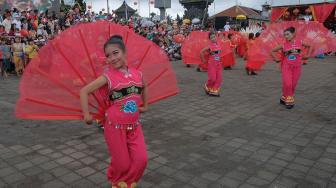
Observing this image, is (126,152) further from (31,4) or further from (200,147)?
(31,4)

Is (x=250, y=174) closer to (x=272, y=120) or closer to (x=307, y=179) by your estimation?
(x=307, y=179)

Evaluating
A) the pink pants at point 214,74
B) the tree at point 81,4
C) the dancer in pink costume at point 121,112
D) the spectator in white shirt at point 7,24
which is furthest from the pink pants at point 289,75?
the tree at point 81,4

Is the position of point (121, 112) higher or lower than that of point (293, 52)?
lower

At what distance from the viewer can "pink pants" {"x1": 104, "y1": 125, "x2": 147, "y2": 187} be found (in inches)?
128

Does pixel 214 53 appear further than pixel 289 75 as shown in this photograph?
Yes

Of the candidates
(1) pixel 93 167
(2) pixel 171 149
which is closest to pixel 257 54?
(2) pixel 171 149

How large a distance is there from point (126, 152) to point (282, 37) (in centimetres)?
684

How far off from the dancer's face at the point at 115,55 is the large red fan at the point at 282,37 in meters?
6.56

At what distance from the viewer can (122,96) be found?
127 inches

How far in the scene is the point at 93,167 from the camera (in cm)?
436

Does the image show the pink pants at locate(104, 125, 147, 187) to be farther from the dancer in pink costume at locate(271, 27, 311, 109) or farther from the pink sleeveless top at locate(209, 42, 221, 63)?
the pink sleeveless top at locate(209, 42, 221, 63)

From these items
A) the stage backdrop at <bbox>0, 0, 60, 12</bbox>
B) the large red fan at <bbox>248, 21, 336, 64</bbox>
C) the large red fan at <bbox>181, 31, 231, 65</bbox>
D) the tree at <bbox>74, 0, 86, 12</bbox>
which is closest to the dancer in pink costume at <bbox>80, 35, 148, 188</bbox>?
the large red fan at <bbox>248, 21, 336, 64</bbox>

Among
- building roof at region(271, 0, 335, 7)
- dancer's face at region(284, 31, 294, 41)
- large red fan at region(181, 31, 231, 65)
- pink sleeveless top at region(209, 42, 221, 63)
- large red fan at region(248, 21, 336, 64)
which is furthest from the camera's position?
building roof at region(271, 0, 335, 7)

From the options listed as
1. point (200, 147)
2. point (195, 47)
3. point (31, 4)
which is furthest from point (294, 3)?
point (200, 147)
